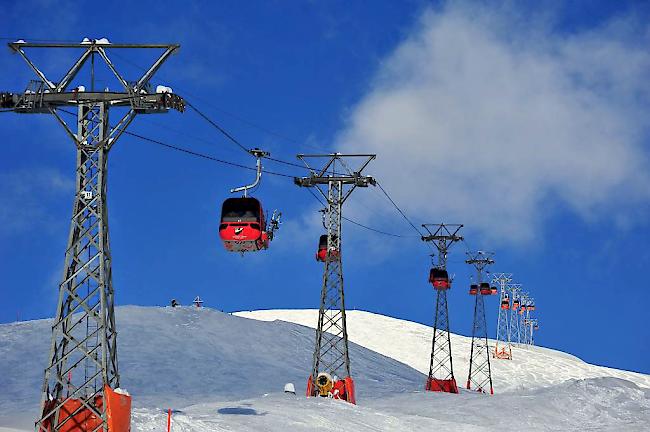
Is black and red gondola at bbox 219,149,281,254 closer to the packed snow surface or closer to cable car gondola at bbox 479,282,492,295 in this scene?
the packed snow surface

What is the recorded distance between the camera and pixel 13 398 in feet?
161

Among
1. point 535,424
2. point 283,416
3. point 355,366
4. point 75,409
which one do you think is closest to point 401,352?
point 355,366

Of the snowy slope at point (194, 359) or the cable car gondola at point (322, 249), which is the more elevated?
the cable car gondola at point (322, 249)

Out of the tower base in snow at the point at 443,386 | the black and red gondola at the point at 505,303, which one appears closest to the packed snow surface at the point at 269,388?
the tower base in snow at the point at 443,386

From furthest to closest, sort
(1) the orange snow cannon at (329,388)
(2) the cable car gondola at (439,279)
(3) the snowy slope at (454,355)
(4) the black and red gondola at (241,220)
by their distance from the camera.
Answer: (3) the snowy slope at (454,355)
(2) the cable car gondola at (439,279)
(1) the orange snow cannon at (329,388)
(4) the black and red gondola at (241,220)

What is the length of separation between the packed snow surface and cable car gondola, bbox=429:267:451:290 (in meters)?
7.95

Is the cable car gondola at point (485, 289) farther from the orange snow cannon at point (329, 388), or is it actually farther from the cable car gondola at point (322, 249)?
the orange snow cannon at point (329, 388)

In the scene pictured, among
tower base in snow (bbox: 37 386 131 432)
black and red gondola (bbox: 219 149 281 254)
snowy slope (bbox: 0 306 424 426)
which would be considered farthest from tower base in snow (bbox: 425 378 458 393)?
tower base in snow (bbox: 37 386 131 432)

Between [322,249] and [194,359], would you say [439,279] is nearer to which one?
[322,249]

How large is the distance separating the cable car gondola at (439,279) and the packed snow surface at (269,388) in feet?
26.1

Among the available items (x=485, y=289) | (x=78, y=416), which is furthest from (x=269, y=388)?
(x=78, y=416)

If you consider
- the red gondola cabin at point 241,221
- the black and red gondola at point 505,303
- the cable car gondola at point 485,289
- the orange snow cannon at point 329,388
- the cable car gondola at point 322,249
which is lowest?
the orange snow cannon at point 329,388

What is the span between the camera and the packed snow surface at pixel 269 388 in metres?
34.9

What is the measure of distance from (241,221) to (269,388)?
102 ft
